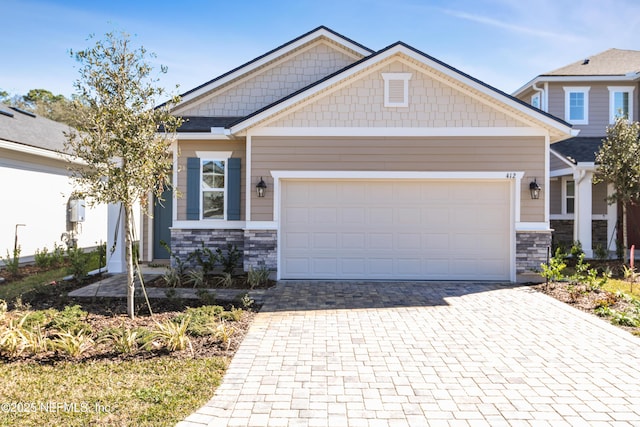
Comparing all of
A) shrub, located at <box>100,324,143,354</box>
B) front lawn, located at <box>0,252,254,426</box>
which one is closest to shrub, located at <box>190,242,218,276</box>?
front lawn, located at <box>0,252,254,426</box>

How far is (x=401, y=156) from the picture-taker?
9.73 m

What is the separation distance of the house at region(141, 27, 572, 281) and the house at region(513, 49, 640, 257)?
388cm

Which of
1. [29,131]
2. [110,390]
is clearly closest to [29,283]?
[29,131]

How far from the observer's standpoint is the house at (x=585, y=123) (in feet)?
41.4

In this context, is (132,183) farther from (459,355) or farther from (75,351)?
(459,355)

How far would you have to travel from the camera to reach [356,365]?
15.8 ft

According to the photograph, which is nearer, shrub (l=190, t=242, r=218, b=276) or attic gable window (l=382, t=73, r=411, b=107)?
attic gable window (l=382, t=73, r=411, b=107)

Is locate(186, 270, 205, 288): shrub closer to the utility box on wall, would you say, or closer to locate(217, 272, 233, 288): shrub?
locate(217, 272, 233, 288): shrub

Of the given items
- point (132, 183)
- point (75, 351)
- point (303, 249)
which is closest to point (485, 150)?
point (303, 249)

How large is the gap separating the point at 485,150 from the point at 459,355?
5.83 metres

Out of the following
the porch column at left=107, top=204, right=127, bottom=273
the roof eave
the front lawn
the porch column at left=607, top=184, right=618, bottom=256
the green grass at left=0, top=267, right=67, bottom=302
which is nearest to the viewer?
the front lawn

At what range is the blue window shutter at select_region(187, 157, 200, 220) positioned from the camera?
1041 cm

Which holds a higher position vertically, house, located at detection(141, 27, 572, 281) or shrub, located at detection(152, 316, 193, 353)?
house, located at detection(141, 27, 572, 281)

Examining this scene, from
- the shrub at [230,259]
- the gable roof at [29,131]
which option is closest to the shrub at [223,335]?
the shrub at [230,259]
